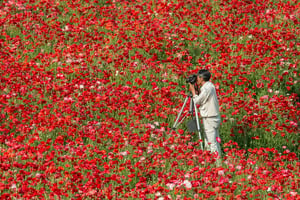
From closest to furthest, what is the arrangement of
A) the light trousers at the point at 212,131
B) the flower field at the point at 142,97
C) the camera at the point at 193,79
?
the flower field at the point at 142,97, the camera at the point at 193,79, the light trousers at the point at 212,131

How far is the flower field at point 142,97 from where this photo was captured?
6.46 m

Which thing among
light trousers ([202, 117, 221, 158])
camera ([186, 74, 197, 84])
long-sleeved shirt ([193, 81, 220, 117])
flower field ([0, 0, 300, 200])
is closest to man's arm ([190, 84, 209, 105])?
long-sleeved shirt ([193, 81, 220, 117])

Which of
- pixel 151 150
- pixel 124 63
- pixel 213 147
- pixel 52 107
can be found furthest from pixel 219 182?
pixel 124 63

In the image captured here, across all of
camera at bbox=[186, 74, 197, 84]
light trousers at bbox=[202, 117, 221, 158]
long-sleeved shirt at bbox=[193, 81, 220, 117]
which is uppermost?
camera at bbox=[186, 74, 197, 84]

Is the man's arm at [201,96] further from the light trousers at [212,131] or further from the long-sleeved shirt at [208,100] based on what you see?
the light trousers at [212,131]

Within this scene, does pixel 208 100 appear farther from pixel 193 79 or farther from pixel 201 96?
pixel 193 79

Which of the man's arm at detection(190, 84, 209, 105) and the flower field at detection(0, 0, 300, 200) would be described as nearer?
→ the flower field at detection(0, 0, 300, 200)

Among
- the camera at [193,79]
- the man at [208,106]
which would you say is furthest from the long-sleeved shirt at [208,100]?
the camera at [193,79]

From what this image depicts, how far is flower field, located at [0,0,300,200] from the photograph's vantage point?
6.46 metres

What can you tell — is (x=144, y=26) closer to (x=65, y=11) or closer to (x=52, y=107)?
(x=65, y=11)

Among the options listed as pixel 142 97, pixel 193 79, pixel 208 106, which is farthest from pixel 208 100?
pixel 142 97

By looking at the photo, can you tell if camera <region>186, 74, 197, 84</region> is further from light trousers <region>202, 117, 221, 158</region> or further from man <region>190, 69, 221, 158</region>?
light trousers <region>202, 117, 221, 158</region>

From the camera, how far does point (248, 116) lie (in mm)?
8961

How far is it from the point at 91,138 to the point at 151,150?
1.10 metres
